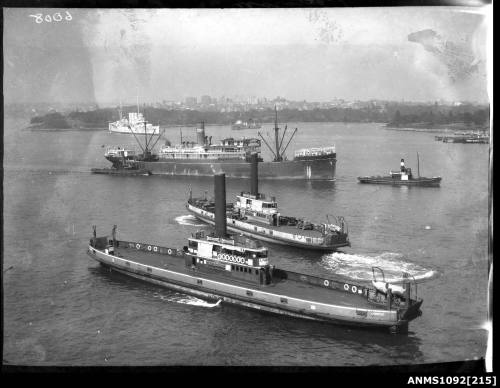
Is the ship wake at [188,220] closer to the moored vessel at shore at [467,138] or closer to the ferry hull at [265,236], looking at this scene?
the ferry hull at [265,236]

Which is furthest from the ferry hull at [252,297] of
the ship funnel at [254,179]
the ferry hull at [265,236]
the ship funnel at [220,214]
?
the ship funnel at [254,179]

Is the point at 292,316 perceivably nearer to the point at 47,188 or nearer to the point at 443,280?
the point at 443,280

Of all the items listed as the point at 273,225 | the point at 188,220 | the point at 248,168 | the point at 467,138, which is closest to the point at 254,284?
the point at 273,225

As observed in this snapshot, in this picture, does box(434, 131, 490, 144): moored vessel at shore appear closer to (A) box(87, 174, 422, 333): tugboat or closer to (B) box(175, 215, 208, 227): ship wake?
(A) box(87, 174, 422, 333): tugboat

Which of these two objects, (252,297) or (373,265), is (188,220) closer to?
(373,265)

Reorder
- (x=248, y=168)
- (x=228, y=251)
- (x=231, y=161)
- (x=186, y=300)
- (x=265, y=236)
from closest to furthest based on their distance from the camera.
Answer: (x=186, y=300), (x=228, y=251), (x=265, y=236), (x=248, y=168), (x=231, y=161)

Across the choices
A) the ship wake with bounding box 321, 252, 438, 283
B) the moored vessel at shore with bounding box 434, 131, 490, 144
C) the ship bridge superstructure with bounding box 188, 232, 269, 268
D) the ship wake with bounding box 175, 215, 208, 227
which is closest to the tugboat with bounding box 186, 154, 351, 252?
the ship wake with bounding box 175, 215, 208, 227

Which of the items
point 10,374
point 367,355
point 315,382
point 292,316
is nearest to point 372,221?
point 292,316
